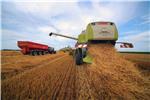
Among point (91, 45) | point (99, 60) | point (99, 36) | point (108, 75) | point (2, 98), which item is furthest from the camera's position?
point (91, 45)

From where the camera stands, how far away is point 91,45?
7.97m

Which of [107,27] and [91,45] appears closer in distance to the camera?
[107,27]

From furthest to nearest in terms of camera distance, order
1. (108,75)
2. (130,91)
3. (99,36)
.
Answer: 1. (99,36)
2. (108,75)
3. (130,91)

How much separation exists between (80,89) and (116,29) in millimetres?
4660

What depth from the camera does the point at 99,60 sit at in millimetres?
6906

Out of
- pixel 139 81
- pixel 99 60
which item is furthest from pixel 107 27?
pixel 139 81

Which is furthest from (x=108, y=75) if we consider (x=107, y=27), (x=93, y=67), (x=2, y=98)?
(x=2, y=98)

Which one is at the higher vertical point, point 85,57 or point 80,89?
point 85,57

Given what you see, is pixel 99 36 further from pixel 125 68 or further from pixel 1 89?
pixel 1 89

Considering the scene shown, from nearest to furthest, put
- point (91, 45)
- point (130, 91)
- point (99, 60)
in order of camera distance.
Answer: point (130, 91), point (99, 60), point (91, 45)

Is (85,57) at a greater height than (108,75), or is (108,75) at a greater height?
(85,57)

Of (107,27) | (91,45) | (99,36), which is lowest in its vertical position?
(91,45)

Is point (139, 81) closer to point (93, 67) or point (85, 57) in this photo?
point (93, 67)

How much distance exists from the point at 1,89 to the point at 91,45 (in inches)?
205
